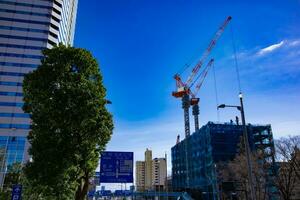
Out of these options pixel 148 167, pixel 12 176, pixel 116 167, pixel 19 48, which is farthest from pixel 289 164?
pixel 148 167

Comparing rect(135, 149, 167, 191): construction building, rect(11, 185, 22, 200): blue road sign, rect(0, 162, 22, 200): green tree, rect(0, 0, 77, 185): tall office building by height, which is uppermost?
rect(0, 0, 77, 185): tall office building

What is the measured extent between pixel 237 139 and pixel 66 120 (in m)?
71.5

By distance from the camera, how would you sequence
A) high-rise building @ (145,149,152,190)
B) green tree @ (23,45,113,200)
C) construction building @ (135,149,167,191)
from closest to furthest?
green tree @ (23,45,113,200)
high-rise building @ (145,149,152,190)
construction building @ (135,149,167,191)

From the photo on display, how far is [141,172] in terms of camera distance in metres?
159

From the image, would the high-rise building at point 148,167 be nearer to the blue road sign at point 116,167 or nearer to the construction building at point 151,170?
the construction building at point 151,170

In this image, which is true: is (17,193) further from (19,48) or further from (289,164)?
(19,48)

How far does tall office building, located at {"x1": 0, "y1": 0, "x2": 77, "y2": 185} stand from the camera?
74875 millimetres

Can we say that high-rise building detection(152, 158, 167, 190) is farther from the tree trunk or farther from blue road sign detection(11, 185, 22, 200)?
the tree trunk

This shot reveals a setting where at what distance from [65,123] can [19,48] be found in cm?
7800

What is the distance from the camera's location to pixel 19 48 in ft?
272

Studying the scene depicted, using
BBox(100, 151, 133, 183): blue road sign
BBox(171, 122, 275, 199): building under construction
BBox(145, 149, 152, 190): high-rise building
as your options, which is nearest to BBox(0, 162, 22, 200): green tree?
BBox(100, 151, 133, 183): blue road sign

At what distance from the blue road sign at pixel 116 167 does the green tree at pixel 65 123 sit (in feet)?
21.3

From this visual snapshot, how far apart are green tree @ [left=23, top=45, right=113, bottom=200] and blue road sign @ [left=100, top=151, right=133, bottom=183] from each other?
6500mm

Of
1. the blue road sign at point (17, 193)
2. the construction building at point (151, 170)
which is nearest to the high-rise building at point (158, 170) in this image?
the construction building at point (151, 170)
